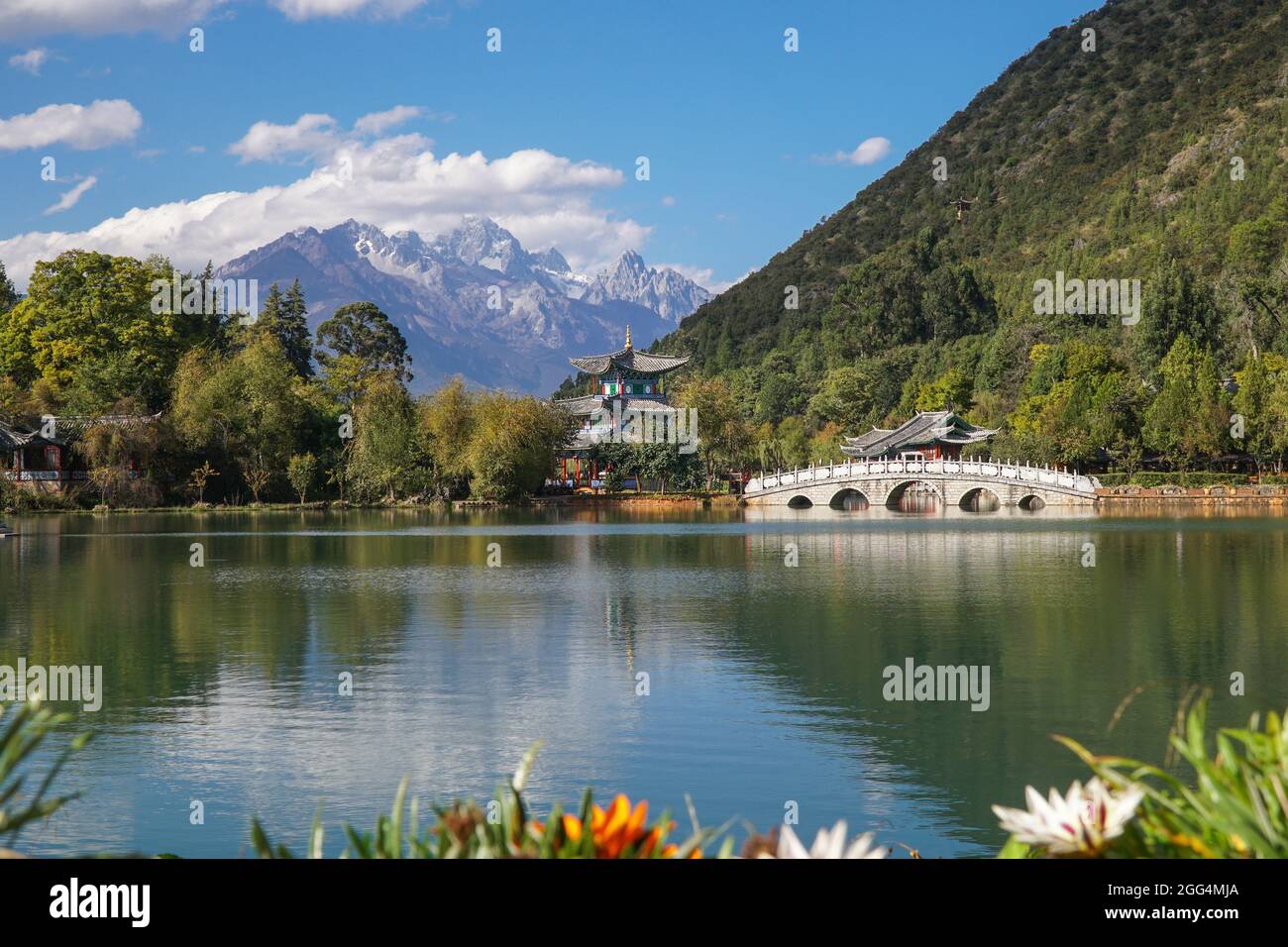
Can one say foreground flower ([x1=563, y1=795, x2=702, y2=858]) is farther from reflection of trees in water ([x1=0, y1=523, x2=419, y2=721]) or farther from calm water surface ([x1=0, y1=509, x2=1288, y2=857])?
reflection of trees in water ([x1=0, y1=523, x2=419, y2=721])

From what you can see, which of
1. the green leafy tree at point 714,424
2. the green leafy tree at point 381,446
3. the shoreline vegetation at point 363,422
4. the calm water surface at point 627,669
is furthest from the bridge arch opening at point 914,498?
the calm water surface at point 627,669

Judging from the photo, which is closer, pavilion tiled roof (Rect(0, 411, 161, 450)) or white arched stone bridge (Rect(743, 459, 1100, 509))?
pavilion tiled roof (Rect(0, 411, 161, 450))

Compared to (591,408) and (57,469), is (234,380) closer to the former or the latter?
(57,469)


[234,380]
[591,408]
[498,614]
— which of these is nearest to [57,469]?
[234,380]

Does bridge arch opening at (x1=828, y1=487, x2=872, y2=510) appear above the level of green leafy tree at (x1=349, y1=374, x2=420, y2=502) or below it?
below

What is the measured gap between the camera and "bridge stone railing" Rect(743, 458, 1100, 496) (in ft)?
157

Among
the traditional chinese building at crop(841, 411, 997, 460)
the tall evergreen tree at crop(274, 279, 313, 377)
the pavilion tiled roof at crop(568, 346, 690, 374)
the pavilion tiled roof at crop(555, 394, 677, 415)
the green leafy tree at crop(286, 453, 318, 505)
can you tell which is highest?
the tall evergreen tree at crop(274, 279, 313, 377)

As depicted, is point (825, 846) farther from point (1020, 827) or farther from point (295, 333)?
point (295, 333)

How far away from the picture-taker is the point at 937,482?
5047 cm

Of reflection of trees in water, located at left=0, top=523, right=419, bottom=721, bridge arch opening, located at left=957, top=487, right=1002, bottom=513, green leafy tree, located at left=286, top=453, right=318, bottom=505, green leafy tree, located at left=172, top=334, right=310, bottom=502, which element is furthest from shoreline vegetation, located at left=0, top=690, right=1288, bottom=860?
green leafy tree, located at left=286, top=453, right=318, bottom=505

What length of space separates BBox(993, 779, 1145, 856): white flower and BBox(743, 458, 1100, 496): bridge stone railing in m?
47.0

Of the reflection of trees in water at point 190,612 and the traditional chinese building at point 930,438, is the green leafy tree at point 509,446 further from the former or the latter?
the reflection of trees in water at point 190,612
